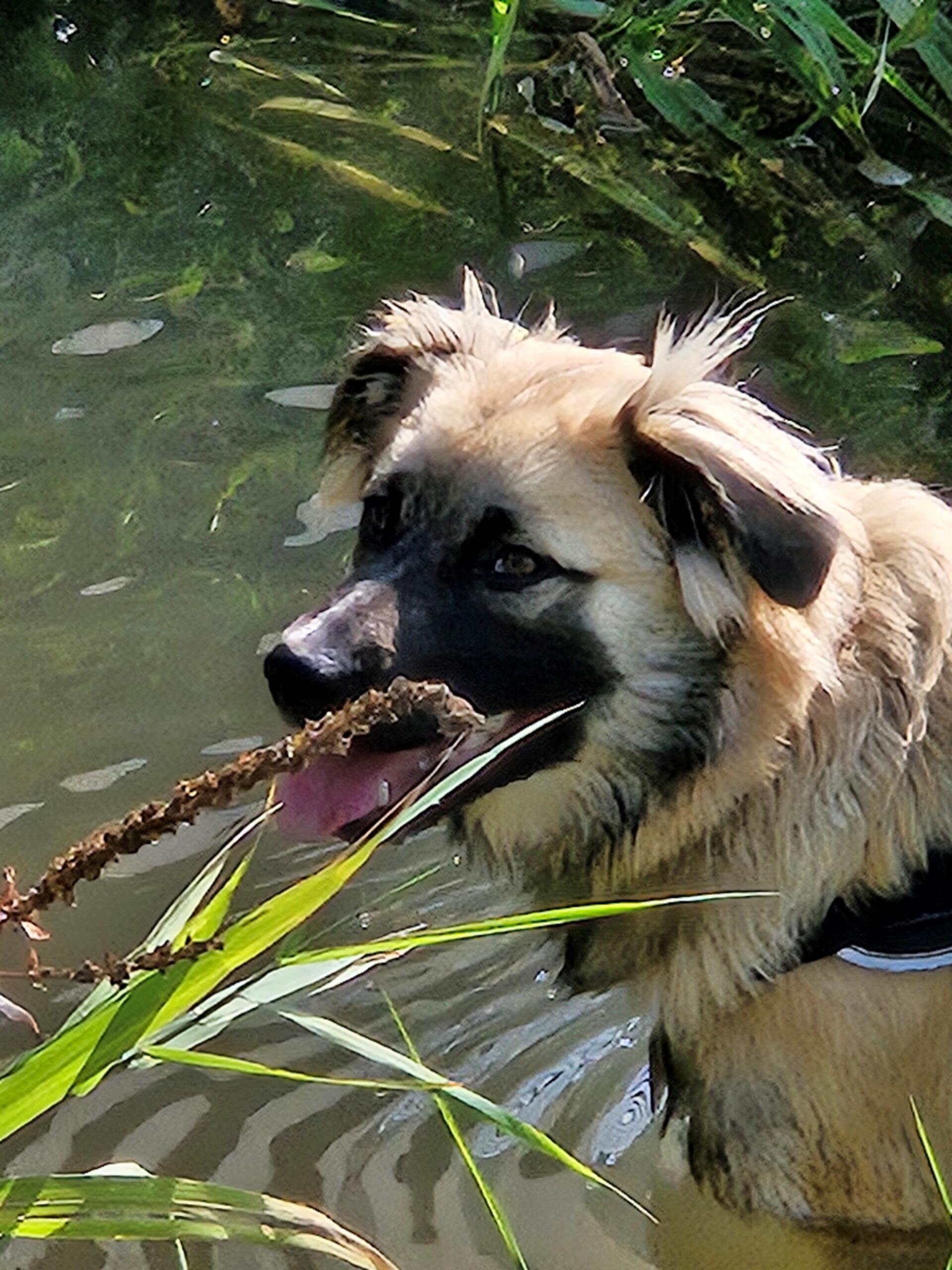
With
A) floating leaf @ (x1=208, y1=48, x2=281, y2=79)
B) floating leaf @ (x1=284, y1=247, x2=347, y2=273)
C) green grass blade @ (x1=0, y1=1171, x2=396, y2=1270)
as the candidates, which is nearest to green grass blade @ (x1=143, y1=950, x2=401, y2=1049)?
green grass blade @ (x1=0, y1=1171, x2=396, y2=1270)

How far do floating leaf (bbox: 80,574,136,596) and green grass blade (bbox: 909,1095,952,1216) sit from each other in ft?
8.66

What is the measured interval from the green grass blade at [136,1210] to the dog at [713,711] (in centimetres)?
86

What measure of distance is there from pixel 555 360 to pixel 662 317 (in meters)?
0.29

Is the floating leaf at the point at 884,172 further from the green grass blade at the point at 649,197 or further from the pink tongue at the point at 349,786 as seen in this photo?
the pink tongue at the point at 349,786

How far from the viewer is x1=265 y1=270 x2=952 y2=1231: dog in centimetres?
268

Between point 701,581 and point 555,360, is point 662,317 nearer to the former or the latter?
point 555,360

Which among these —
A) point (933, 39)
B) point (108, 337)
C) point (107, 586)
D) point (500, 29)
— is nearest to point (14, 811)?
point (107, 586)

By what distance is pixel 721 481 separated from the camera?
254 cm

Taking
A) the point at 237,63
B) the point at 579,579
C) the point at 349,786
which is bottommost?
the point at 237,63

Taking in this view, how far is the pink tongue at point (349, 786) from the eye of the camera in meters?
2.74

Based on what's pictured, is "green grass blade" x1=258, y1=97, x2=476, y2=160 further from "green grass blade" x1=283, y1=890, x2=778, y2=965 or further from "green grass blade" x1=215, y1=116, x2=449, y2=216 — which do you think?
"green grass blade" x1=283, y1=890, x2=778, y2=965

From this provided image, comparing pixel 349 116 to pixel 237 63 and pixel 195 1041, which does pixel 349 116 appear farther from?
pixel 195 1041

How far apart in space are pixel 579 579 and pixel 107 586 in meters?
2.30

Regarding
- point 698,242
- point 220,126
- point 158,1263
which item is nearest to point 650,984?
point 158,1263
